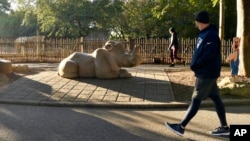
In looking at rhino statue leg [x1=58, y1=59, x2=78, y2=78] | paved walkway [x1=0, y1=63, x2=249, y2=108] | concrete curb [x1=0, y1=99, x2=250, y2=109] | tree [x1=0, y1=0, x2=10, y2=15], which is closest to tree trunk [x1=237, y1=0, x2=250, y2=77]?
paved walkway [x1=0, y1=63, x2=249, y2=108]

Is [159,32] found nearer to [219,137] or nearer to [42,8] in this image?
[42,8]

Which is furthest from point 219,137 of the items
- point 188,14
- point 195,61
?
point 188,14

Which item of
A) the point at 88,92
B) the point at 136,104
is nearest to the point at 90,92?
the point at 88,92

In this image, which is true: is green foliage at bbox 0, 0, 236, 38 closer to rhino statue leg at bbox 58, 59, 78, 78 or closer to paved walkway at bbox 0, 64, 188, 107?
rhino statue leg at bbox 58, 59, 78, 78

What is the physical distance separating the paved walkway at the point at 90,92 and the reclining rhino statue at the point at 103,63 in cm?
23

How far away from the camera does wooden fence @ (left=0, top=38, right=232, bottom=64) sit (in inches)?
652

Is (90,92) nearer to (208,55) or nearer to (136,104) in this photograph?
(136,104)

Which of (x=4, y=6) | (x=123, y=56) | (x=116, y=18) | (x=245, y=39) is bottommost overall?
(x=123, y=56)

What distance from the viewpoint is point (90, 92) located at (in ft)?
25.0

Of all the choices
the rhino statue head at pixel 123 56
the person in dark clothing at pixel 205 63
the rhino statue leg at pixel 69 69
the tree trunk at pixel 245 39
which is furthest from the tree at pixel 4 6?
the person in dark clothing at pixel 205 63

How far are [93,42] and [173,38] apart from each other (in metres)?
5.79

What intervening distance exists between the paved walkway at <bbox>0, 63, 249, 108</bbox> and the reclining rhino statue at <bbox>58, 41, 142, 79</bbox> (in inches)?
8.9

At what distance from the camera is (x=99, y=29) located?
3419cm

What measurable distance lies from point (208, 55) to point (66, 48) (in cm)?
1432
